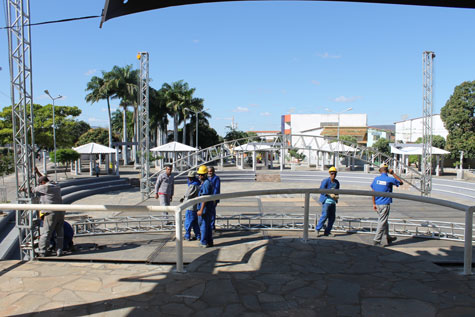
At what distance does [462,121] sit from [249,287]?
1444 inches

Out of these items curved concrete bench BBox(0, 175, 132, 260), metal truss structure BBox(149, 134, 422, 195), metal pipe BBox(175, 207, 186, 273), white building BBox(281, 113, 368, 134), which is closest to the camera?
metal pipe BBox(175, 207, 186, 273)

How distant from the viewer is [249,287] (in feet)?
11.0

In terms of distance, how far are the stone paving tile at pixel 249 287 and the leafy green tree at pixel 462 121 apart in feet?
112

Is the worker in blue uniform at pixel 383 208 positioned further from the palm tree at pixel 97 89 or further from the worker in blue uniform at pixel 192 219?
the palm tree at pixel 97 89

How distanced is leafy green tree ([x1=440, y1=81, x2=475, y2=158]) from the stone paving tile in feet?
112

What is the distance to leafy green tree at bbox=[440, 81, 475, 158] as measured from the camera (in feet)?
104

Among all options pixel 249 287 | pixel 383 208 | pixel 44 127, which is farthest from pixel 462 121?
pixel 44 127

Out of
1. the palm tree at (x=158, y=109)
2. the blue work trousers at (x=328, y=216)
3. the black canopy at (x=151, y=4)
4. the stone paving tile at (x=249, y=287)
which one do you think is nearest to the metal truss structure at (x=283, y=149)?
the blue work trousers at (x=328, y=216)

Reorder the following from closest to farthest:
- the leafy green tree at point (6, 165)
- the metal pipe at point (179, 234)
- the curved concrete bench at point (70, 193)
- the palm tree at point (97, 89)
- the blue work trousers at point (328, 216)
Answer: the metal pipe at point (179, 234), the blue work trousers at point (328, 216), the curved concrete bench at point (70, 193), the leafy green tree at point (6, 165), the palm tree at point (97, 89)

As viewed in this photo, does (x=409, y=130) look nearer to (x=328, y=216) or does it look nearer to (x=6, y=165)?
(x=328, y=216)

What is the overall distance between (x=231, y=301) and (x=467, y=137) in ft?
120

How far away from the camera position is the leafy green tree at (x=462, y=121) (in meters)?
31.8

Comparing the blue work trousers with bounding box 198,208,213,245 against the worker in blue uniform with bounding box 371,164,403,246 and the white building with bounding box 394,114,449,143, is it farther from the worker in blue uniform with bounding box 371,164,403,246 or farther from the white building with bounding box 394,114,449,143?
the white building with bounding box 394,114,449,143

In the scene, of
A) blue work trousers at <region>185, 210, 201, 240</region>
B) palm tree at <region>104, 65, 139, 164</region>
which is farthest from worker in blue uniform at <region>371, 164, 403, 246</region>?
palm tree at <region>104, 65, 139, 164</region>
